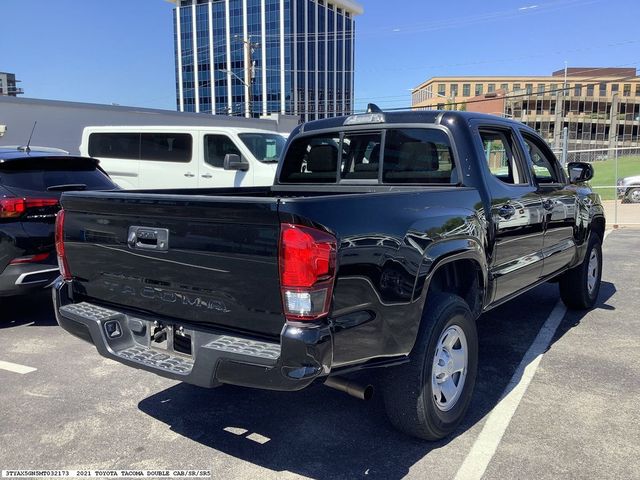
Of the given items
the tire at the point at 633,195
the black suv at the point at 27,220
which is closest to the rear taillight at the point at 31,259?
the black suv at the point at 27,220

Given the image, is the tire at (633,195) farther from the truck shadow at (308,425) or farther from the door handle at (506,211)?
the door handle at (506,211)

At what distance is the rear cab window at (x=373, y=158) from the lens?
13.1 feet

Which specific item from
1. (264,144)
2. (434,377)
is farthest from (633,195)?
(434,377)

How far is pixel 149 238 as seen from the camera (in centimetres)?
285

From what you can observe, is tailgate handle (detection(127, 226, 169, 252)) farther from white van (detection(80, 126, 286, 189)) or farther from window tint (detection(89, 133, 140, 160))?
window tint (detection(89, 133, 140, 160))

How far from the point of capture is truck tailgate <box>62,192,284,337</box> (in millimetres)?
2465

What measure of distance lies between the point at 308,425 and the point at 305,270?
4.96 ft

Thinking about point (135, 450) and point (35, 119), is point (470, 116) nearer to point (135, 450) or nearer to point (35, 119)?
point (135, 450)

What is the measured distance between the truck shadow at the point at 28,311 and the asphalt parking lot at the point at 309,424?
2.51 feet

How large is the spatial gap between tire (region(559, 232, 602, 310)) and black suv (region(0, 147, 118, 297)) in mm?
5224

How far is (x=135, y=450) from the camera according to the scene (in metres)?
3.13

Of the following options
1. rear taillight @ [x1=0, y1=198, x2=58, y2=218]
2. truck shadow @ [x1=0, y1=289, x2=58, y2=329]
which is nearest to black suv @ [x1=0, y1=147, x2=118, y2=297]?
rear taillight @ [x1=0, y1=198, x2=58, y2=218]

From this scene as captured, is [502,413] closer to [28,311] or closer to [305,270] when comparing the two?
[305,270]

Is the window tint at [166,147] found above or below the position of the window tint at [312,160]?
above
